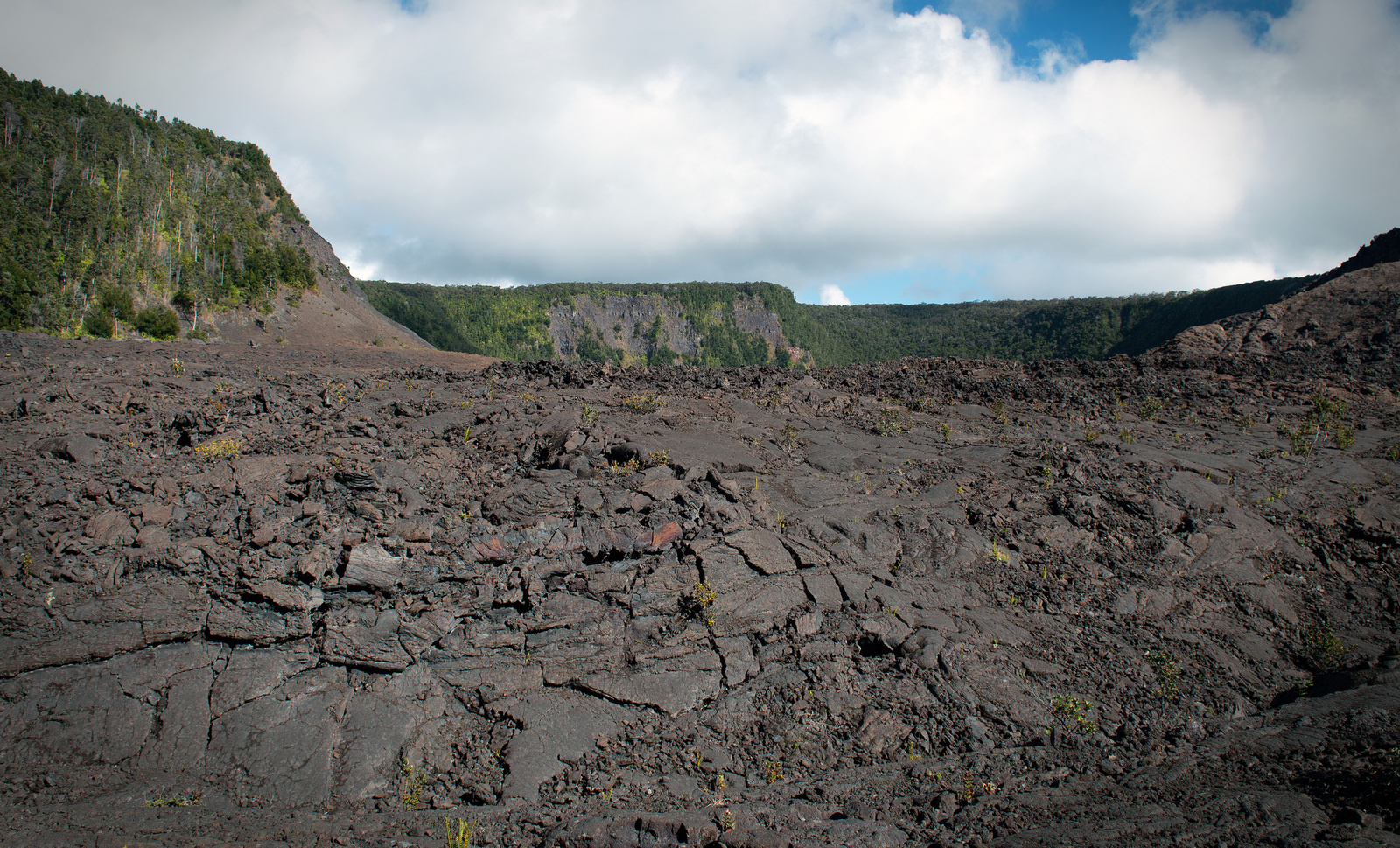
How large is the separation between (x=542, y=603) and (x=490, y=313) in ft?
213

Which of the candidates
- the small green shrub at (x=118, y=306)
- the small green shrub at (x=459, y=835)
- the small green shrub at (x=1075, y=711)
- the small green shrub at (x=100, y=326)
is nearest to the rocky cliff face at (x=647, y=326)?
the small green shrub at (x=118, y=306)

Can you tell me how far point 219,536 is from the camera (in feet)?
23.2

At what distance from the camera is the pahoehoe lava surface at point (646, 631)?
18.1 feet

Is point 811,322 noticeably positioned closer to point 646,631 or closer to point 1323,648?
point 1323,648

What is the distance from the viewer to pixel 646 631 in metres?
7.41

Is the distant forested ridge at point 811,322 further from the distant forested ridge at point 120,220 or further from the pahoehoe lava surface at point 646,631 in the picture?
the pahoehoe lava surface at point 646,631

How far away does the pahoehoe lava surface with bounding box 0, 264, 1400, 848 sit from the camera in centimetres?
552

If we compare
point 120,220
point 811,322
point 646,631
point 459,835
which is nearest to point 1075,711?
point 646,631

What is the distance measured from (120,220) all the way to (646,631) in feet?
139

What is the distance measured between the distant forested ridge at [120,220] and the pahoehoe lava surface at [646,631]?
26.0m

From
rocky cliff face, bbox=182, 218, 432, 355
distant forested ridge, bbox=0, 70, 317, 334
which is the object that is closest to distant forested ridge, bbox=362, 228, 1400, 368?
rocky cliff face, bbox=182, 218, 432, 355

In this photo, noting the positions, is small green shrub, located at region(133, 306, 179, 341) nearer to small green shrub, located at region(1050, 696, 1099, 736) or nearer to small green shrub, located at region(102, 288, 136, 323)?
small green shrub, located at region(102, 288, 136, 323)

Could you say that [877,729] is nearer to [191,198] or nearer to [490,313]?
[191,198]

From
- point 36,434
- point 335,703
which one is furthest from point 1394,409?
point 36,434
